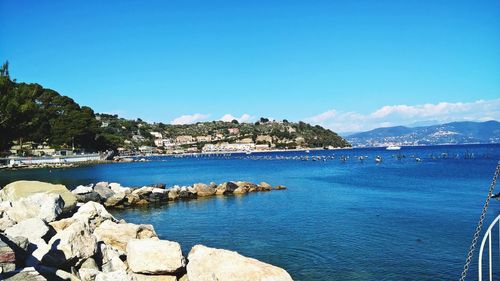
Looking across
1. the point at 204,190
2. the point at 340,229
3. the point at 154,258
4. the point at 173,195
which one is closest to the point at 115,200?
the point at 173,195

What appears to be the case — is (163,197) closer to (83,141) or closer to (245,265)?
(245,265)

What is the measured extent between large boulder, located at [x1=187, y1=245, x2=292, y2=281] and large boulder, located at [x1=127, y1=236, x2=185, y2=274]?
0.46 m

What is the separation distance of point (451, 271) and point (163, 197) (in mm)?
24810

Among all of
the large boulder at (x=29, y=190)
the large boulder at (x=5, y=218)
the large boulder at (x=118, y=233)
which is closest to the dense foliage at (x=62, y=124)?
the large boulder at (x=29, y=190)

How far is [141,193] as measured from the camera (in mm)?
34375

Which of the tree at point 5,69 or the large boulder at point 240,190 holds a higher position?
the tree at point 5,69

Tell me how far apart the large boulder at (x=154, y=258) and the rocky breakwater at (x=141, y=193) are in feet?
60.9

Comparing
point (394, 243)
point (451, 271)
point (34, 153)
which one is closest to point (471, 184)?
point (394, 243)

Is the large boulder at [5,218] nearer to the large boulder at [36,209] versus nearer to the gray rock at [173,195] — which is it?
the large boulder at [36,209]

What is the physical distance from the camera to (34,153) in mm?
95500

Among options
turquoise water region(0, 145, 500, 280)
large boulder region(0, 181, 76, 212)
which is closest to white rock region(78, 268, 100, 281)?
turquoise water region(0, 145, 500, 280)

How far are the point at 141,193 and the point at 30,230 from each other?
22479mm

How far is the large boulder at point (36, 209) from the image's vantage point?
50.4 feet

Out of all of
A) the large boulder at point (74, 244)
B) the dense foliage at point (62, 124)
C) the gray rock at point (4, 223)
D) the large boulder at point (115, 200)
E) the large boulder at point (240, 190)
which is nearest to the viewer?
the large boulder at point (74, 244)
